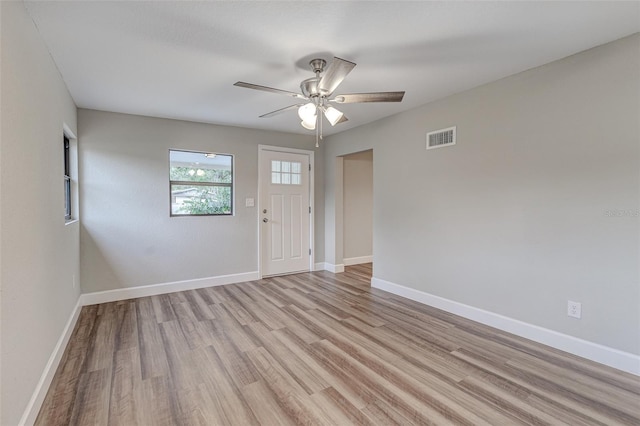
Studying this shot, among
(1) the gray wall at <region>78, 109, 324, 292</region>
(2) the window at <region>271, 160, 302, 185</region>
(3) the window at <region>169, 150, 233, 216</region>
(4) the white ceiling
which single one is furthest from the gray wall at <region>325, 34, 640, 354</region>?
(3) the window at <region>169, 150, 233, 216</region>

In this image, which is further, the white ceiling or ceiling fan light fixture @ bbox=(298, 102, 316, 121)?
ceiling fan light fixture @ bbox=(298, 102, 316, 121)

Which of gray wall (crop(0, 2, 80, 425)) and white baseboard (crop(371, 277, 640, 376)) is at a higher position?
gray wall (crop(0, 2, 80, 425))

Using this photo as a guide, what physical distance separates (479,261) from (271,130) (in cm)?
350

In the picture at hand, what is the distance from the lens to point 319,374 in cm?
219

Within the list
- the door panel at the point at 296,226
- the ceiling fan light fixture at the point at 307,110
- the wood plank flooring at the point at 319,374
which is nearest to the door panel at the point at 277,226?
the door panel at the point at 296,226

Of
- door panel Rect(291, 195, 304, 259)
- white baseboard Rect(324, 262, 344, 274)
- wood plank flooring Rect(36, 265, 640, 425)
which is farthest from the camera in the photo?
white baseboard Rect(324, 262, 344, 274)

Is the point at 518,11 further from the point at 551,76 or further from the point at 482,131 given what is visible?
the point at 482,131

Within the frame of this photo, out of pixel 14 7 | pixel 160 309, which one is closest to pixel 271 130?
pixel 160 309

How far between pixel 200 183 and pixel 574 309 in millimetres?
4429

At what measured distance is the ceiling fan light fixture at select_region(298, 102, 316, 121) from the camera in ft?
8.19

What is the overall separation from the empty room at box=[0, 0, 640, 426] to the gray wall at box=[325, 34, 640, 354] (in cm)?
2

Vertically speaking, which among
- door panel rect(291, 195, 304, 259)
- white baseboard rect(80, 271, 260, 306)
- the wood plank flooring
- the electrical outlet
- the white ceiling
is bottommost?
the wood plank flooring

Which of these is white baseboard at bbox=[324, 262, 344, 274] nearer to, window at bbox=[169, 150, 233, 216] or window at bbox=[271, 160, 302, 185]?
window at bbox=[271, 160, 302, 185]

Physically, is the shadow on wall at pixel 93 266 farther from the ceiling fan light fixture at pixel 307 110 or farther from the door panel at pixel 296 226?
the ceiling fan light fixture at pixel 307 110
